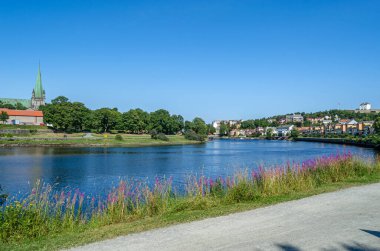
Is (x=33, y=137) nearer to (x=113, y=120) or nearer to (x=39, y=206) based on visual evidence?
(x=113, y=120)

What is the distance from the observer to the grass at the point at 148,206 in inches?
344

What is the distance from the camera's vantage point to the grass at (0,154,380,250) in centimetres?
873

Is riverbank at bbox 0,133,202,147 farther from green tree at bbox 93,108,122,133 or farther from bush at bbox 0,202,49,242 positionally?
bush at bbox 0,202,49,242

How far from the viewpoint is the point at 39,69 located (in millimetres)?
167375

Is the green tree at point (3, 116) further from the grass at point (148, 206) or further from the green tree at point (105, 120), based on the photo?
the grass at point (148, 206)

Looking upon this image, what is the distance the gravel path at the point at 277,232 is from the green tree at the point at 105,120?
112 m

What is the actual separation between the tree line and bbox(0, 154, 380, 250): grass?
318 feet

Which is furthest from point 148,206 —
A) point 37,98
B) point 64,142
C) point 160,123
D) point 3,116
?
point 37,98

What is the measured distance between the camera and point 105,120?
123 metres

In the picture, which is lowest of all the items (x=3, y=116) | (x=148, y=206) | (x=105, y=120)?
(x=148, y=206)

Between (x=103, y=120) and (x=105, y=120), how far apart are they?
72 cm

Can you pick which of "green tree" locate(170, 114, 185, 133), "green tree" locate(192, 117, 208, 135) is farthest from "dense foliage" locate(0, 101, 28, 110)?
"green tree" locate(192, 117, 208, 135)

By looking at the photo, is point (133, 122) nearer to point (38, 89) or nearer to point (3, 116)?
point (3, 116)

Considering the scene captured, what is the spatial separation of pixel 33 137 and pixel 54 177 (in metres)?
63.1
